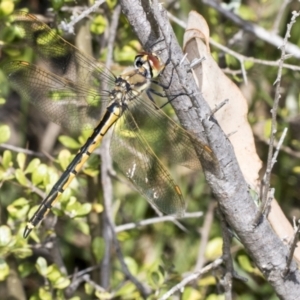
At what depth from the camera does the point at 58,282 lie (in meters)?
1.41

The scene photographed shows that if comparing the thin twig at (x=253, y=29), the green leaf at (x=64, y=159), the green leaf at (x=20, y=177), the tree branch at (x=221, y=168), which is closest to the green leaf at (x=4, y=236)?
the green leaf at (x=20, y=177)

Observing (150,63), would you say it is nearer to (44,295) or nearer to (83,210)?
(83,210)

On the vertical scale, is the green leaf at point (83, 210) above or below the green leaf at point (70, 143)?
below

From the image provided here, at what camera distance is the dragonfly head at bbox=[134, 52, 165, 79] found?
1106 mm

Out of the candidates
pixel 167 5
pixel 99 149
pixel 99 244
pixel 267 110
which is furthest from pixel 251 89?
pixel 99 244

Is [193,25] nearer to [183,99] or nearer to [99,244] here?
[183,99]

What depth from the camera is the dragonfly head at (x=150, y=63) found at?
1106mm

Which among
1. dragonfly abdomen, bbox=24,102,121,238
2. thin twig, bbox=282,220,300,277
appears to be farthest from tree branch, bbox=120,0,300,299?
dragonfly abdomen, bbox=24,102,121,238

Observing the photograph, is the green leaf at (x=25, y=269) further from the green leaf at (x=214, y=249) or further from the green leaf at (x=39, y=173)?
the green leaf at (x=214, y=249)

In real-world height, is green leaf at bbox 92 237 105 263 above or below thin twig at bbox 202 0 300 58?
below

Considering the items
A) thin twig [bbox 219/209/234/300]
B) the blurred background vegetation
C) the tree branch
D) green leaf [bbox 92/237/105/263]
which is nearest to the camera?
the tree branch

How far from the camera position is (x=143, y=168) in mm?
1398

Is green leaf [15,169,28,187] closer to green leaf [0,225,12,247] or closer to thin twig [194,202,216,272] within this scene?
green leaf [0,225,12,247]

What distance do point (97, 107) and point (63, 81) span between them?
0.11 meters
